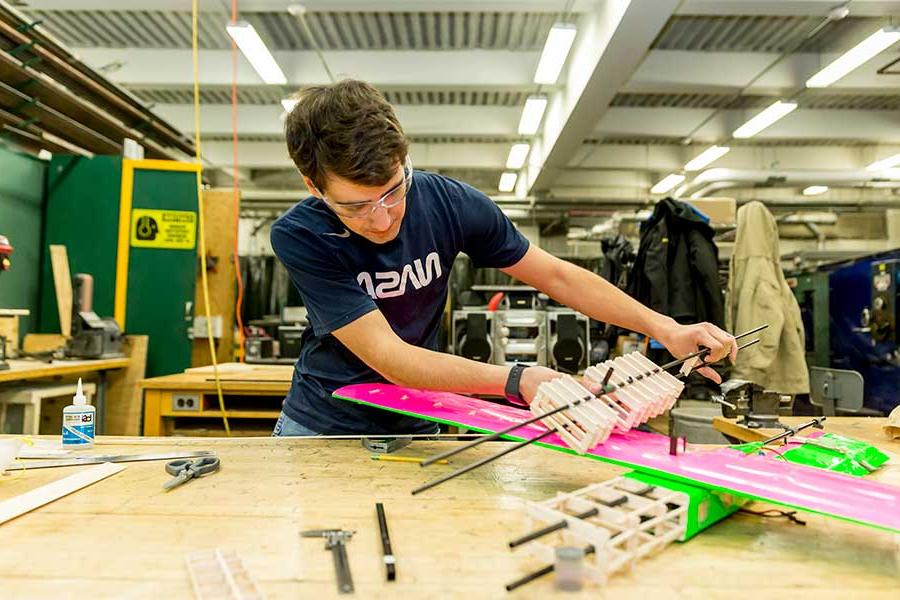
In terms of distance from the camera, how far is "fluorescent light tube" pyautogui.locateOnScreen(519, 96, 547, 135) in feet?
17.2

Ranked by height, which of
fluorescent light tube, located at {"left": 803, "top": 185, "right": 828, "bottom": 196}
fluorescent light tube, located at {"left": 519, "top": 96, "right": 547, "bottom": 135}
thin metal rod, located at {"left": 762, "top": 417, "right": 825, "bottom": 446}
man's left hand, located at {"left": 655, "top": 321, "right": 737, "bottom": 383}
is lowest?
thin metal rod, located at {"left": 762, "top": 417, "right": 825, "bottom": 446}

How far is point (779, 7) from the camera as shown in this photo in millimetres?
4094

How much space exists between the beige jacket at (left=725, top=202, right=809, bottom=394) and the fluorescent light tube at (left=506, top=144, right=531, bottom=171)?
3791 mm

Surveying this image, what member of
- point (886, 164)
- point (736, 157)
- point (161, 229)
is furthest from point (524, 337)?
point (886, 164)

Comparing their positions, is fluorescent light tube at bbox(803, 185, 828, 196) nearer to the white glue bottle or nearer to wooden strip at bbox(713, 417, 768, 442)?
wooden strip at bbox(713, 417, 768, 442)

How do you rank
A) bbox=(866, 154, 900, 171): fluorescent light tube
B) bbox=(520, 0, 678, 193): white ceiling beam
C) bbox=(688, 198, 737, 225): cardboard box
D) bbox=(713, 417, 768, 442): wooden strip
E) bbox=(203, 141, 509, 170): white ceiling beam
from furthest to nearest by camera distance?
→ bbox=(203, 141, 509, 170): white ceiling beam, bbox=(866, 154, 900, 171): fluorescent light tube, bbox=(688, 198, 737, 225): cardboard box, bbox=(520, 0, 678, 193): white ceiling beam, bbox=(713, 417, 768, 442): wooden strip

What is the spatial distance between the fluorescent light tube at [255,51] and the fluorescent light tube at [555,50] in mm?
2114

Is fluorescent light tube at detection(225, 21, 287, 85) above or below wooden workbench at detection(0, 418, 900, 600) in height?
above

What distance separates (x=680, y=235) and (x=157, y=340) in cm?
347

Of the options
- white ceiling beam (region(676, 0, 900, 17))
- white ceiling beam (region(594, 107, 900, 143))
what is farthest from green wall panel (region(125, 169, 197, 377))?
white ceiling beam (region(594, 107, 900, 143))

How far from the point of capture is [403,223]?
1436 mm

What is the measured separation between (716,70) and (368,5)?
3.33 metres

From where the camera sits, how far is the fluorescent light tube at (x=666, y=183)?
8.38 metres

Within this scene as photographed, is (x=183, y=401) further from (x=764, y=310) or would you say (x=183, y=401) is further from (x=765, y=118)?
(x=765, y=118)
